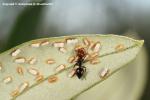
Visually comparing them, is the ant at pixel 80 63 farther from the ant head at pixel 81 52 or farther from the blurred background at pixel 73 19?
the blurred background at pixel 73 19

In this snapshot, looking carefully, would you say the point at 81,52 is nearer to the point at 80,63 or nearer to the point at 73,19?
the point at 80,63

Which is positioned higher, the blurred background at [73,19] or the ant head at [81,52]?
the blurred background at [73,19]

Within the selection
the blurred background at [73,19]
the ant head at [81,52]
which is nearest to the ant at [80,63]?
the ant head at [81,52]

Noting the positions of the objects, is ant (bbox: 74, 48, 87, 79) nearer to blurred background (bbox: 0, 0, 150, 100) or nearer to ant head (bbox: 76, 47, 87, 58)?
ant head (bbox: 76, 47, 87, 58)

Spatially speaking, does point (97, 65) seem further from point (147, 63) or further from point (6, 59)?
point (6, 59)

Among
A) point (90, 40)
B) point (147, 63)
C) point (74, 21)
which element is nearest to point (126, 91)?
point (147, 63)

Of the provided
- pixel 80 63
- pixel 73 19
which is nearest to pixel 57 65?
pixel 80 63
